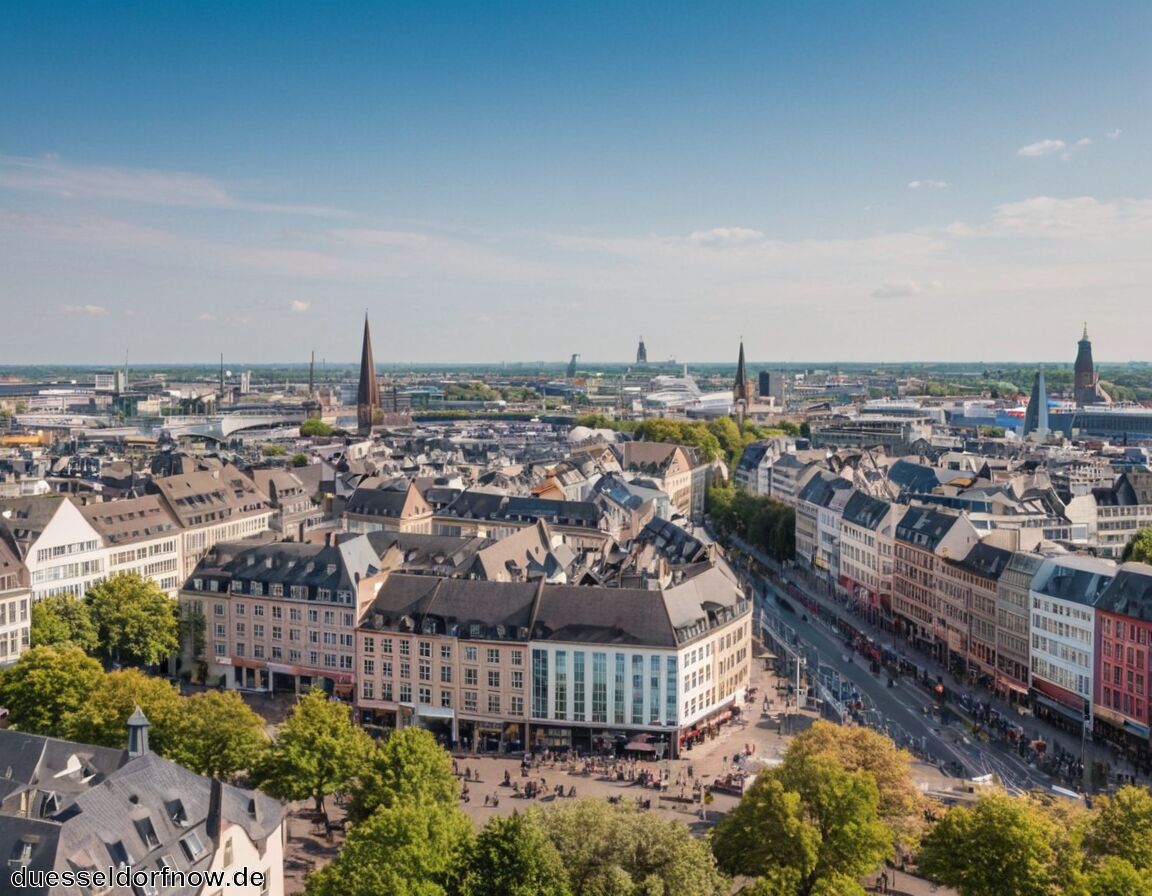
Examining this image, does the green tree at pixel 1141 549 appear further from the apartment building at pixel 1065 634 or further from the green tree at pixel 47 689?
the green tree at pixel 47 689

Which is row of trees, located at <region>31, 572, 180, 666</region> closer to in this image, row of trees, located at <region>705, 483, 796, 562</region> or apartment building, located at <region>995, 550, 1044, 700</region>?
apartment building, located at <region>995, 550, 1044, 700</region>

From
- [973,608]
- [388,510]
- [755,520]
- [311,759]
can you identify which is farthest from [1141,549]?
[311,759]

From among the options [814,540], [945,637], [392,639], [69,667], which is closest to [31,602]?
[69,667]

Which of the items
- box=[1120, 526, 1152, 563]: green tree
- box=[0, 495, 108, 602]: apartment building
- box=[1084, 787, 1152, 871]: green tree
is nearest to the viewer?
box=[1084, 787, 1152, 871]: green tree

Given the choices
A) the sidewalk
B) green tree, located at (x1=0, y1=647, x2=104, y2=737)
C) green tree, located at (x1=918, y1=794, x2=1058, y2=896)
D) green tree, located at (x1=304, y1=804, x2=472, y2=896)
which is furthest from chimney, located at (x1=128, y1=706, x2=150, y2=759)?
the sidewalk

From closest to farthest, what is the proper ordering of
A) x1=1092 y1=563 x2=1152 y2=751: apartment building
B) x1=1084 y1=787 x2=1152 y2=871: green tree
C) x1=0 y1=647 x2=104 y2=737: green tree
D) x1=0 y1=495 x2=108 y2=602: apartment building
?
x1=1084 y1=787 x2=1152 y2=871: green tree
x1=0 y1=647 x2=104 y2=737: green tree
x1=1092 y1=563 x2=1152 y2=751: apartment building
x1=0 y1=495 x2=108 y2=602: apartment building

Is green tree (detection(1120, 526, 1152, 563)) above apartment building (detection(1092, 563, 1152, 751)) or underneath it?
above

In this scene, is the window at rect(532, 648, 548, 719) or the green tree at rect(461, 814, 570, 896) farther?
the window at rect(532, 648, 548, 719)

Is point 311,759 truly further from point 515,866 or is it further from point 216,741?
point 515,866
